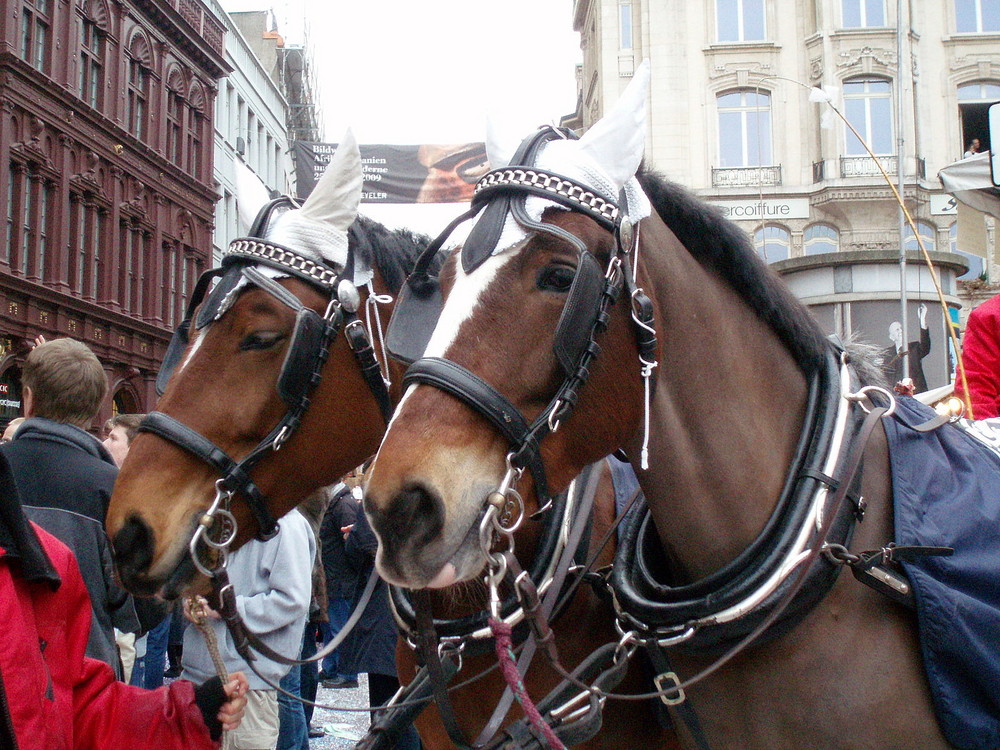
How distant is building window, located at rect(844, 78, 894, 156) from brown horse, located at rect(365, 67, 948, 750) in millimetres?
24940

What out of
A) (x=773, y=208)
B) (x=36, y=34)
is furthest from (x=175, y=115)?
(x=773, y=208)

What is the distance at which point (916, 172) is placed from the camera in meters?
23.5

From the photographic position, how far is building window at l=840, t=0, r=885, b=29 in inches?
969

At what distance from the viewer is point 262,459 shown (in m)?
2.82

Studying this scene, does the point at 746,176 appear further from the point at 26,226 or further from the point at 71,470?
the point at 71,470

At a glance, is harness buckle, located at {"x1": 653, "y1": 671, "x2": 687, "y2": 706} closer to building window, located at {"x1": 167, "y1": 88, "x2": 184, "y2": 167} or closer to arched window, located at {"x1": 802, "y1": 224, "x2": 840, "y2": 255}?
arched window, located at {"x1": 802, "y1": 224, "x2": 840, "y2": 255}

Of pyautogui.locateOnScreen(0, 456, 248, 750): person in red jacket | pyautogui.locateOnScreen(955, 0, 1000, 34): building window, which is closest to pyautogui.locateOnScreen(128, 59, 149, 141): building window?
pyautogui.locateOnScreen(955, 0, 1000, 34): building window

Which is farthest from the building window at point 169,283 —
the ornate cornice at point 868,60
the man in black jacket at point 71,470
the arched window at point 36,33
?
the man in black jacket at point 71,470

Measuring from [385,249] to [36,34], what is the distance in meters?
20.4

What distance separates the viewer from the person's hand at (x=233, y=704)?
2410 millimetres

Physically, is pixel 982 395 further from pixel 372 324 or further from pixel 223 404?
pixel 223 404

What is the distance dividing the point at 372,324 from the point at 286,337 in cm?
35

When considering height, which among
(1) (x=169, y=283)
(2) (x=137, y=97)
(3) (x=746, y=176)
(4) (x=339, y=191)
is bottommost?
(4) (x=339, y=191)

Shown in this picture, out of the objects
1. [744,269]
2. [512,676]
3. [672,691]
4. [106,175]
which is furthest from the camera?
[106,175]
